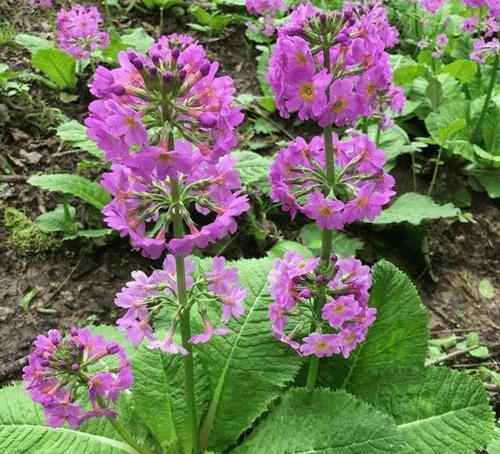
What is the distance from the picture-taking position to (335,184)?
272cm

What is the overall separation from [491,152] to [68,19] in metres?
4.28

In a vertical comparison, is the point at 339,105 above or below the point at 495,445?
above

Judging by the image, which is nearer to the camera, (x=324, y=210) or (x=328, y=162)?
(x=324, y=210)

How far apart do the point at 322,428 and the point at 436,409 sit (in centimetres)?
63

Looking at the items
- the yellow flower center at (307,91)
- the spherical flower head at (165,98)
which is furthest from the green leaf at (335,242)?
the spherical flower head at (165,98)

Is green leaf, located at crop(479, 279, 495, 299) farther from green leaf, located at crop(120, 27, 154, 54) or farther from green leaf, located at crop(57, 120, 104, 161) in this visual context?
green leaf, located at crop(120, 27, 154, 54)

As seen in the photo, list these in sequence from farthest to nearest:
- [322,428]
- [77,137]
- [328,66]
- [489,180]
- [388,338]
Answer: [489,180]
[77,137]
[388,338]
[322,428]
[328,66]

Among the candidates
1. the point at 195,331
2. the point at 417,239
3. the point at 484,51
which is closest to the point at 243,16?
the point at 484,51

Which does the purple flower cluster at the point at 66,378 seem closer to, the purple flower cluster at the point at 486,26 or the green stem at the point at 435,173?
the green stem at the point at 435,173

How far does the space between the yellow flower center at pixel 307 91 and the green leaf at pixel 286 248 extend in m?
2.22

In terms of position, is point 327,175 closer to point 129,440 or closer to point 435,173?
point 129,440

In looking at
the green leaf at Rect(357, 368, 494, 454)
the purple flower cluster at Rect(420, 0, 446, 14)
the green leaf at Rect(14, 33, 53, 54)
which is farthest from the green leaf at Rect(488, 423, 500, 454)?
the green leaf at Rect(14, 33, 53, 54)

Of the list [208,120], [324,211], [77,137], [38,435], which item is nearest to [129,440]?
[38,435]

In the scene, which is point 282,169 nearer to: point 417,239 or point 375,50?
point 375,50
